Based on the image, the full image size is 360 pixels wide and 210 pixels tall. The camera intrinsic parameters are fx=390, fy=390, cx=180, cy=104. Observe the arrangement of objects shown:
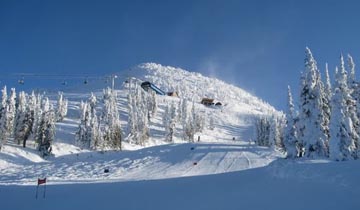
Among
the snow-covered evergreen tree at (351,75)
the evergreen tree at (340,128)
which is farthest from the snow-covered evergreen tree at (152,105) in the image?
the evergreen tree at (340,128)

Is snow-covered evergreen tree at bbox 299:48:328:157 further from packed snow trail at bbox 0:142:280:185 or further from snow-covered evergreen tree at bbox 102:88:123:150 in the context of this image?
snow-covered evergreen tree at bbox 102:88:123:150

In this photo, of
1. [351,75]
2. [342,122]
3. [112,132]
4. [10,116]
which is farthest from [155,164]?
[10,116]

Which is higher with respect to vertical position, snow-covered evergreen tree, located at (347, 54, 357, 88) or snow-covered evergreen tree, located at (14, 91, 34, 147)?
snow-covered evergreen tree, located at (347, 54, 357, 88)

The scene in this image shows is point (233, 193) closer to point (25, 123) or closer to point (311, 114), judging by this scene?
point (311, 114)

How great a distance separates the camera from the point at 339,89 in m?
47.7

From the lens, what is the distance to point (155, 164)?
193 feet

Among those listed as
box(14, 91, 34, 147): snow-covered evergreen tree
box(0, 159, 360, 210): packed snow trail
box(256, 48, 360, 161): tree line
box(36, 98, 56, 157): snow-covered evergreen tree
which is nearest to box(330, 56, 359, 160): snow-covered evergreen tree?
box(256, 48, 360, 161): tree line

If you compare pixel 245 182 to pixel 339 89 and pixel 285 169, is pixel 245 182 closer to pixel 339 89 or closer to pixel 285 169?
pixel 285 169

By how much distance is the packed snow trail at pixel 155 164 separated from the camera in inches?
2000

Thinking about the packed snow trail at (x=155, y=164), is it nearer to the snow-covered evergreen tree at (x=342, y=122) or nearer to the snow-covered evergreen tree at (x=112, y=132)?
the snow-covered evergreen tree at (x=342, y=122)

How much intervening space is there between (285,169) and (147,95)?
521 feet

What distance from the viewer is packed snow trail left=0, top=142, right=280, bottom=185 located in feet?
167

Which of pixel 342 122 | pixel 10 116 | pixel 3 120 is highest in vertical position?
pixel 10 116

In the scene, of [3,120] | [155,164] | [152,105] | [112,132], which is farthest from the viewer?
[152,105]
